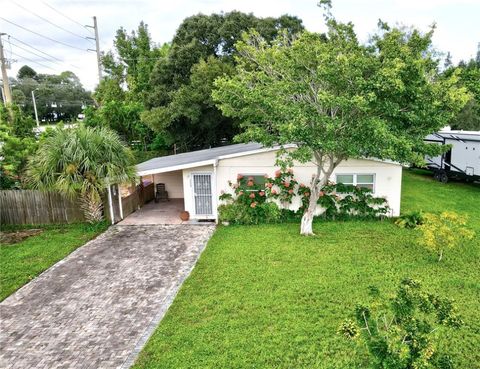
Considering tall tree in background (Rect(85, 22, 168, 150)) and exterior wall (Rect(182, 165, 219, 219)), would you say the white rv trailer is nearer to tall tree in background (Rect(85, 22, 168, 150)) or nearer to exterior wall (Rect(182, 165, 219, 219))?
exterior wall (Rect(182, 165, 219, 219))

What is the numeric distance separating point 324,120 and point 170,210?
29.2 feet

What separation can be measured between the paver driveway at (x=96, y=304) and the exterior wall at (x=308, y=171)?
3.10m

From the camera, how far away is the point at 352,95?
34.4 ft

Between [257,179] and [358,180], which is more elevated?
[257,179]

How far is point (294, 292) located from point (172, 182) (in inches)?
465

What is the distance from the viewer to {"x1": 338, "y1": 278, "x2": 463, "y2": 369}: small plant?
4312 millimetres

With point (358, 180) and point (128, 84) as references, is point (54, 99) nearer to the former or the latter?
point (128, 84)

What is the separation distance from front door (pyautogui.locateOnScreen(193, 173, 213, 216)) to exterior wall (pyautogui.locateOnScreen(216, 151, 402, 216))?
1.35ft

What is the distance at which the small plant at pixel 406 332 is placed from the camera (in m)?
4.31

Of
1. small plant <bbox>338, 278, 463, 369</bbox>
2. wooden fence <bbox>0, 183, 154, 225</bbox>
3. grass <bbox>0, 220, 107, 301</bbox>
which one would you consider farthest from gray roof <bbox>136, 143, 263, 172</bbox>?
small plant <bbox>338, 278, 463, 369</bbox>

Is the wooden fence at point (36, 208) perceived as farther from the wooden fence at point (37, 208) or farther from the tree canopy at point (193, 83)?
the tree canopy at point (193, 83)

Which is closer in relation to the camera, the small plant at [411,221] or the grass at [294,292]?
the grass at [294,292]

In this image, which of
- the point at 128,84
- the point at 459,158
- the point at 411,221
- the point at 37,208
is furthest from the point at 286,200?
the point at 128,84

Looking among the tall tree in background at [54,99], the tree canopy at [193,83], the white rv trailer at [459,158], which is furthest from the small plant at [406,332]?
the tall tree in background at [54,99]
